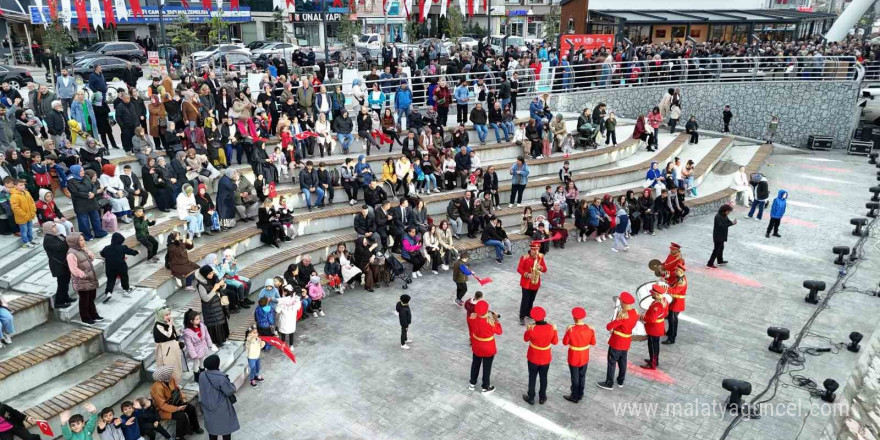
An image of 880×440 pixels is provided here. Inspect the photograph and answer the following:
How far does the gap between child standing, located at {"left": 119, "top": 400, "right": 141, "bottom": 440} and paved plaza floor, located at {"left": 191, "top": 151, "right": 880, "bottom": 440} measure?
1.37m

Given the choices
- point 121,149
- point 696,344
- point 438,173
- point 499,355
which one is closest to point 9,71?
point 121,149

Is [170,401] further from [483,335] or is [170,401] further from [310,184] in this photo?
[310,184]

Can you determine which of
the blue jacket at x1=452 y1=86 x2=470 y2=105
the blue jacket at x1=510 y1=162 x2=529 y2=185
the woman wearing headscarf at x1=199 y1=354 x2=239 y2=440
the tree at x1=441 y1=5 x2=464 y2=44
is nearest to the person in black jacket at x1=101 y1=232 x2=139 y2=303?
the woman wearing headscarf at x1=199 y1=354 x2=239 y2=440

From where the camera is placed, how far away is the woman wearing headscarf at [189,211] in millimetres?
13203

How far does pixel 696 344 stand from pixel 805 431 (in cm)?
265

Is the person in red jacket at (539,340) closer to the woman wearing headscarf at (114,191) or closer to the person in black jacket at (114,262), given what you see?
the person in black jacket at (114,262)

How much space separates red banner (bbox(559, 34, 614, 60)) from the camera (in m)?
27.1

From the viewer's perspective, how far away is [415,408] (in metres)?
9.30

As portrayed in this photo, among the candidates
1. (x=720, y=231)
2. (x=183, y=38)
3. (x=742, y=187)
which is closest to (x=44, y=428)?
(x=720, y=231)

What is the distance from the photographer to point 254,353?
9688 mm

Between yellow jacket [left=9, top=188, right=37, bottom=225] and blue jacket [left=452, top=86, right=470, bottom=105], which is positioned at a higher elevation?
blue jacket [left=452, top=86, right=470, bottom=105]

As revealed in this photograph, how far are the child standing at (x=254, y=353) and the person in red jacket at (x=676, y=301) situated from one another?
6.69 meters

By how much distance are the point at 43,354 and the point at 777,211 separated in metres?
16.0

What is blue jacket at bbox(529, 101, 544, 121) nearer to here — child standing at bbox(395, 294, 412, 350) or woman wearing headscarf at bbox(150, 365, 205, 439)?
child standing at bbox(395, 294, 412, 350)
